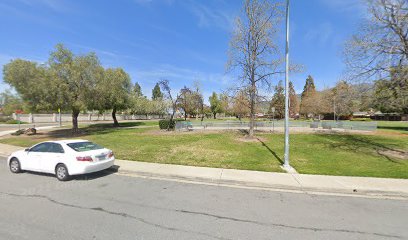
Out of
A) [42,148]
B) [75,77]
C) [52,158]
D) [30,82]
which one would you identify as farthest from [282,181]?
[30,82]

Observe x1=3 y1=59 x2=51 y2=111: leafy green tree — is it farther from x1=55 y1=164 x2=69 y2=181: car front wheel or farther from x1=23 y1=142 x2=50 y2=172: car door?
x1=55 y1=164 x2=69 y2=181: car front wheel

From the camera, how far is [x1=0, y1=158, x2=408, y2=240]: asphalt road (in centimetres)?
405

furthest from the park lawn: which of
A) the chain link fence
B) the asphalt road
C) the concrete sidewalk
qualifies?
the asphalt road

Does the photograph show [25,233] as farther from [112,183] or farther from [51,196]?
[112,183]

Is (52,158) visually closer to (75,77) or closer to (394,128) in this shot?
(75,77)

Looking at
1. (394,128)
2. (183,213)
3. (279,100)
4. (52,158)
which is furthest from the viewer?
(279,100)

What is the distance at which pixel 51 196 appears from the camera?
589cm

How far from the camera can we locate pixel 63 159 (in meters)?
7.33

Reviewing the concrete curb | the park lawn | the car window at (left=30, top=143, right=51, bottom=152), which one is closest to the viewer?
the concrete curb

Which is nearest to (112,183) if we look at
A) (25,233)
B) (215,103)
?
(25,233)

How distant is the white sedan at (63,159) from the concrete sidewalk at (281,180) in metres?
1.34

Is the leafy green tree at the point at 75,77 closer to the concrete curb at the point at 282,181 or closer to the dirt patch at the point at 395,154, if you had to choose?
the concrete curb at the point at 282,181

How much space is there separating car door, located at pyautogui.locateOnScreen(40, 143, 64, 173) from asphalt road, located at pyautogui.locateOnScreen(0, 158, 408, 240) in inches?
29.5

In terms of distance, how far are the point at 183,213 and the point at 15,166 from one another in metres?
7.83
